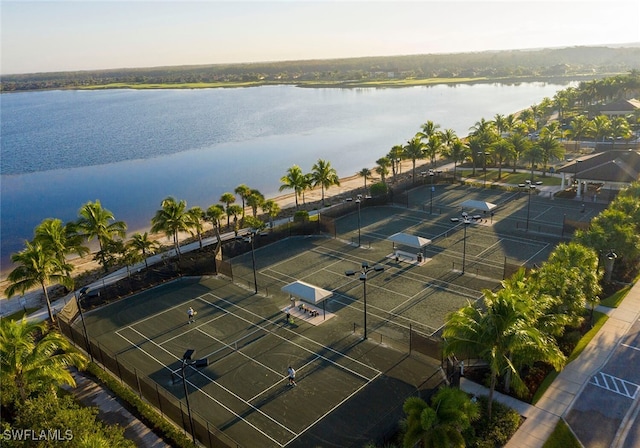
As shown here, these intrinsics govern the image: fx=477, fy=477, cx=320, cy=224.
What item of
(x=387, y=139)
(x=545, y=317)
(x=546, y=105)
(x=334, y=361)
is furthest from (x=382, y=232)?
(x=546, y=105)

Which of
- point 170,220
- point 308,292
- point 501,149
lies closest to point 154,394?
point 308,292

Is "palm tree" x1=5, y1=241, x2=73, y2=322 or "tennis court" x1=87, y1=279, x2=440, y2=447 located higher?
"palm tree" x1=5, y1=241, x2=73, y2=322

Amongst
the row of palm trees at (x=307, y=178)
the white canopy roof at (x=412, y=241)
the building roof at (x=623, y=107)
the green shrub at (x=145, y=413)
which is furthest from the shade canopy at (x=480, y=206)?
the building roof at (x=623, y=107)

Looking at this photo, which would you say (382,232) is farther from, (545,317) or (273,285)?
(545,317)

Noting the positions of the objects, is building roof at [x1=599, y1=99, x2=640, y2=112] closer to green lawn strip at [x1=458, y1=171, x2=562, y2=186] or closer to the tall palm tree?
the tall palm tree

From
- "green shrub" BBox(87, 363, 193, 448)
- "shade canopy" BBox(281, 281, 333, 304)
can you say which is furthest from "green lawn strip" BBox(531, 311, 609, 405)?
"green shrub" BBox(87, 363, 193, 448)

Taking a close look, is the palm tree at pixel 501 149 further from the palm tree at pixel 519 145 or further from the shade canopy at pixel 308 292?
the shade canopy at pixel 308 292

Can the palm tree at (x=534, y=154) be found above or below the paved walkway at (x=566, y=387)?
above
